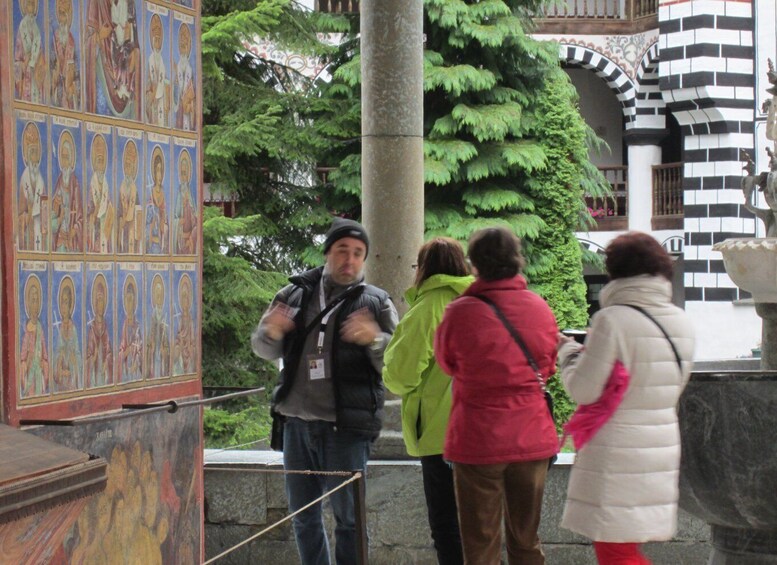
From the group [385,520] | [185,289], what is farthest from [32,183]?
[385,520]

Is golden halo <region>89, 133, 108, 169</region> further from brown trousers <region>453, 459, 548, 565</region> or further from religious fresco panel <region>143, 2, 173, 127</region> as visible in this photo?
brown trousers <region>453, 459, 548, 565</region>

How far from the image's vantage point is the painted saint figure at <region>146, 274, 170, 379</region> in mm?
4273

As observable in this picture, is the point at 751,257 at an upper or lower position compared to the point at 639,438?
upper

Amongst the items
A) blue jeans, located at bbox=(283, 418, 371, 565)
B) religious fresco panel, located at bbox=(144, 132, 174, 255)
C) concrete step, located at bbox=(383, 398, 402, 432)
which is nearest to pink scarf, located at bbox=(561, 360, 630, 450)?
blue jeans, located at bbox=(283, 418, 371, 565)

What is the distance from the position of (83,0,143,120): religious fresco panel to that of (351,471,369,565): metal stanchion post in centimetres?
144

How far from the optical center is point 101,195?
3977mm

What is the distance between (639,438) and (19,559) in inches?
73.3

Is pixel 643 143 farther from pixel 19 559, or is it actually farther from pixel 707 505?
pixel 19 559

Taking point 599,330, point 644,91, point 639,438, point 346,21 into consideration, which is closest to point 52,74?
point 599,330

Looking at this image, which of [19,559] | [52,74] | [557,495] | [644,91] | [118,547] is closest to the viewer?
[19,559]

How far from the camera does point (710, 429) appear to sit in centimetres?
454

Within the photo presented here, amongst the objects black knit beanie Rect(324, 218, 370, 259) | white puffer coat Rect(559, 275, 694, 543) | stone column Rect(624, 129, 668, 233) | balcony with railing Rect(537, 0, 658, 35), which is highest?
balcony with railing Rect(537, 0, 658, 35)

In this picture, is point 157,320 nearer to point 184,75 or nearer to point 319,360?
point 319,360

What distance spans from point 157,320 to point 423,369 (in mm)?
952
